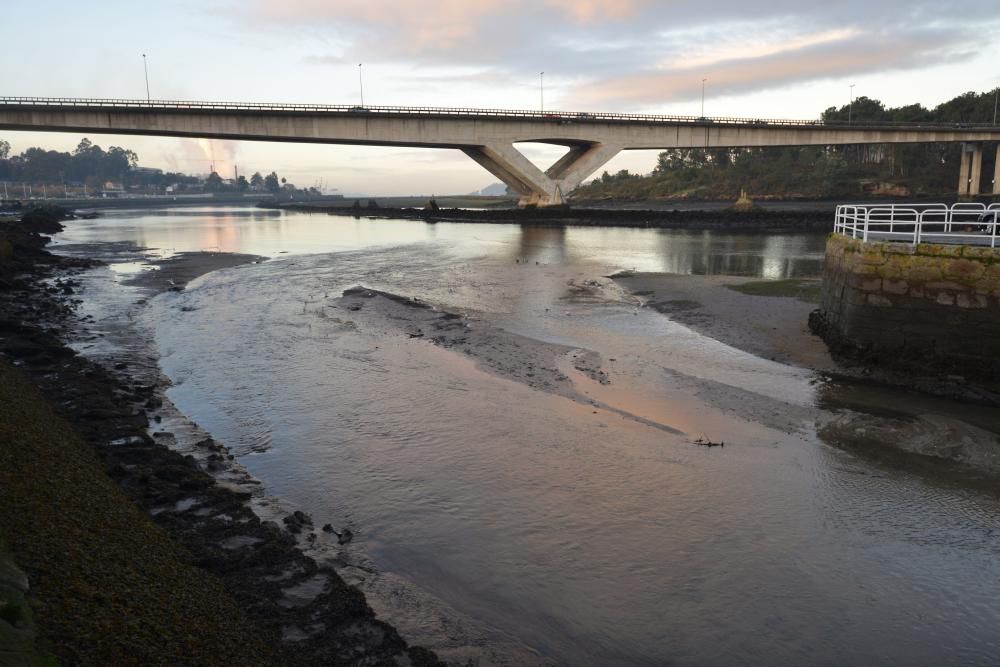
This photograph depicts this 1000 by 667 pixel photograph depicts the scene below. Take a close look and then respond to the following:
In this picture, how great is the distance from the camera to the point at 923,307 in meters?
13.3

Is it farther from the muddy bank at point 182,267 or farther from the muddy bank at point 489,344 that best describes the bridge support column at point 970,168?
the muddy bank at point 489,344

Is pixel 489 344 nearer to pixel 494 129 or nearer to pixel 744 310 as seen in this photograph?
pixel 744 310

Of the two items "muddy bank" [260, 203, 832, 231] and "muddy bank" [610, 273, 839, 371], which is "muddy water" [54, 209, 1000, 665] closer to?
"muddy bank" [610, 273, 839, 371]

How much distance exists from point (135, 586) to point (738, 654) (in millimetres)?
4806

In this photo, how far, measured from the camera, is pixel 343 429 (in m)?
10.8

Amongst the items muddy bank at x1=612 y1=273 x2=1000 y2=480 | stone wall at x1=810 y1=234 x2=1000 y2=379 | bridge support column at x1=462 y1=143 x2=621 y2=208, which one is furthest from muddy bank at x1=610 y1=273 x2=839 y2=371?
bridge support column at x1=462 y1=143 x2=621 y2=208

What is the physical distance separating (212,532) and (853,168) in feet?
461

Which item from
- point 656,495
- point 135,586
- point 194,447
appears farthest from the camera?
point 194,447

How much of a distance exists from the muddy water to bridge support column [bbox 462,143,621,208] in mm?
65804

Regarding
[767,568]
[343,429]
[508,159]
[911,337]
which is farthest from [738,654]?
[508,159]

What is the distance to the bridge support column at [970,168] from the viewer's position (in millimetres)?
103131

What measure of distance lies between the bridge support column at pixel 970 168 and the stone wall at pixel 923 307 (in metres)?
108

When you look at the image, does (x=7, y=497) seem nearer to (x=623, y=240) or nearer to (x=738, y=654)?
(x=738, y=654)

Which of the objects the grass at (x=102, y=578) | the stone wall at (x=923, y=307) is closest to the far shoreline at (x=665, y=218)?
the stone wall at (x=923, y=307)
